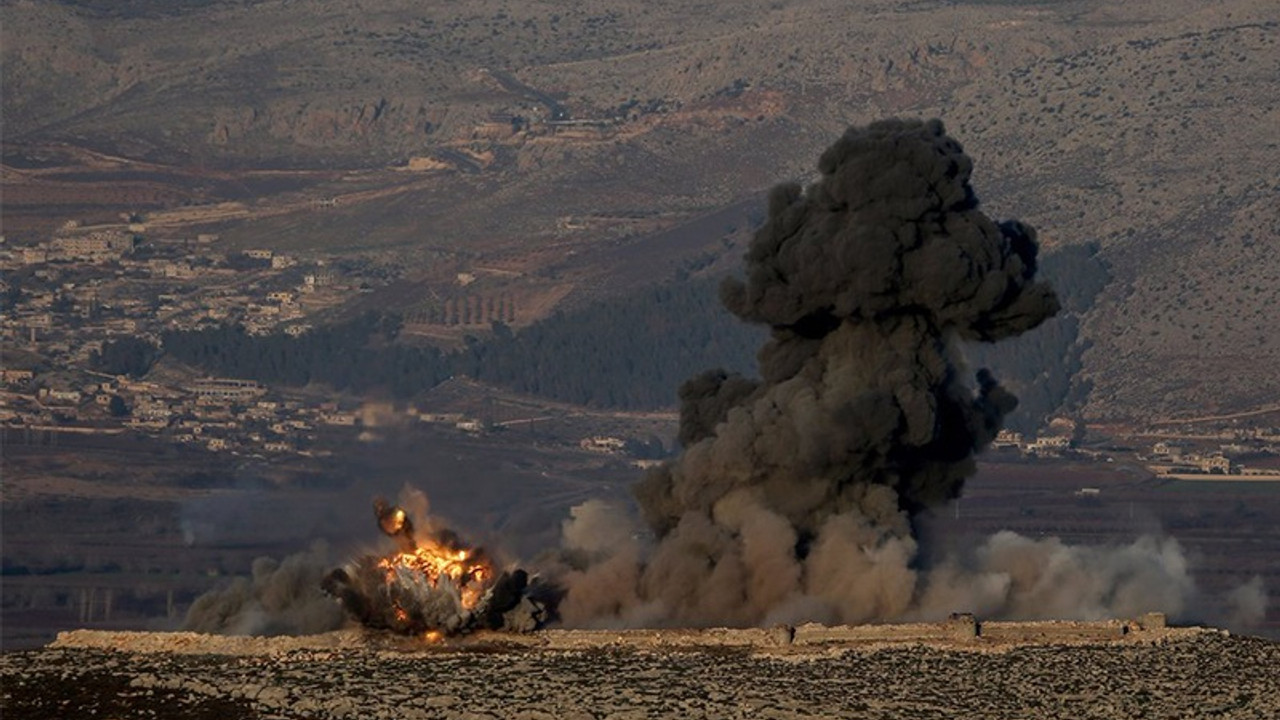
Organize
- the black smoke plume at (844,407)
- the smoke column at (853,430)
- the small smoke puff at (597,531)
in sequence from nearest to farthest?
the smoke column at (853,430)
the black smoke plume at (844,407)
the small smoke puff at (597,531)

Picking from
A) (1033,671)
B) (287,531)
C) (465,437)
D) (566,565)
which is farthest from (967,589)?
(465,437)

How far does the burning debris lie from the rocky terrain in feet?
3.85

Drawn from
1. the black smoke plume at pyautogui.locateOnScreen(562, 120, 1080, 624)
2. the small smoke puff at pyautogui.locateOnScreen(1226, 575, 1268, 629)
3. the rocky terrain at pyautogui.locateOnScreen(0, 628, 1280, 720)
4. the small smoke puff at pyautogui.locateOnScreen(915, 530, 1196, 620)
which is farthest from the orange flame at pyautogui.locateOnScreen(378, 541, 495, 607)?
the small smoke puff at pyautogui.locateOnScreen(1226, 575, 1268, 629)

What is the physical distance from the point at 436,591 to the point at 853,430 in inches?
512

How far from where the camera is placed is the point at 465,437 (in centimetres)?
19562

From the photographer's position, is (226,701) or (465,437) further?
(465,437)

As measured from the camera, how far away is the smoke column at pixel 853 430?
338 feet

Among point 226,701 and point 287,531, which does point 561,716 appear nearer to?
point 226,701

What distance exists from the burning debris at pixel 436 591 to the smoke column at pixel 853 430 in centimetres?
300

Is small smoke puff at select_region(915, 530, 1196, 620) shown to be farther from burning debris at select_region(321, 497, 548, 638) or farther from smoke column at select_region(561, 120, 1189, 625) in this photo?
burning debris at select_region(321, 497, 548, 638)

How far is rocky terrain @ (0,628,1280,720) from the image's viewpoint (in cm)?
7888

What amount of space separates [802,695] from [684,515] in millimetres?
27205

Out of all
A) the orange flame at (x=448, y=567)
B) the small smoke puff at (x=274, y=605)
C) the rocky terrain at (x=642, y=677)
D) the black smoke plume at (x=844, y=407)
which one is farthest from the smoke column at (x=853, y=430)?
the rocky terrain at (x=642, y=677)

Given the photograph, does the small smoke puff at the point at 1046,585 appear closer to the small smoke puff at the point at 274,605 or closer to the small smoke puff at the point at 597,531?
the small smoke puff at the point at 597,531
